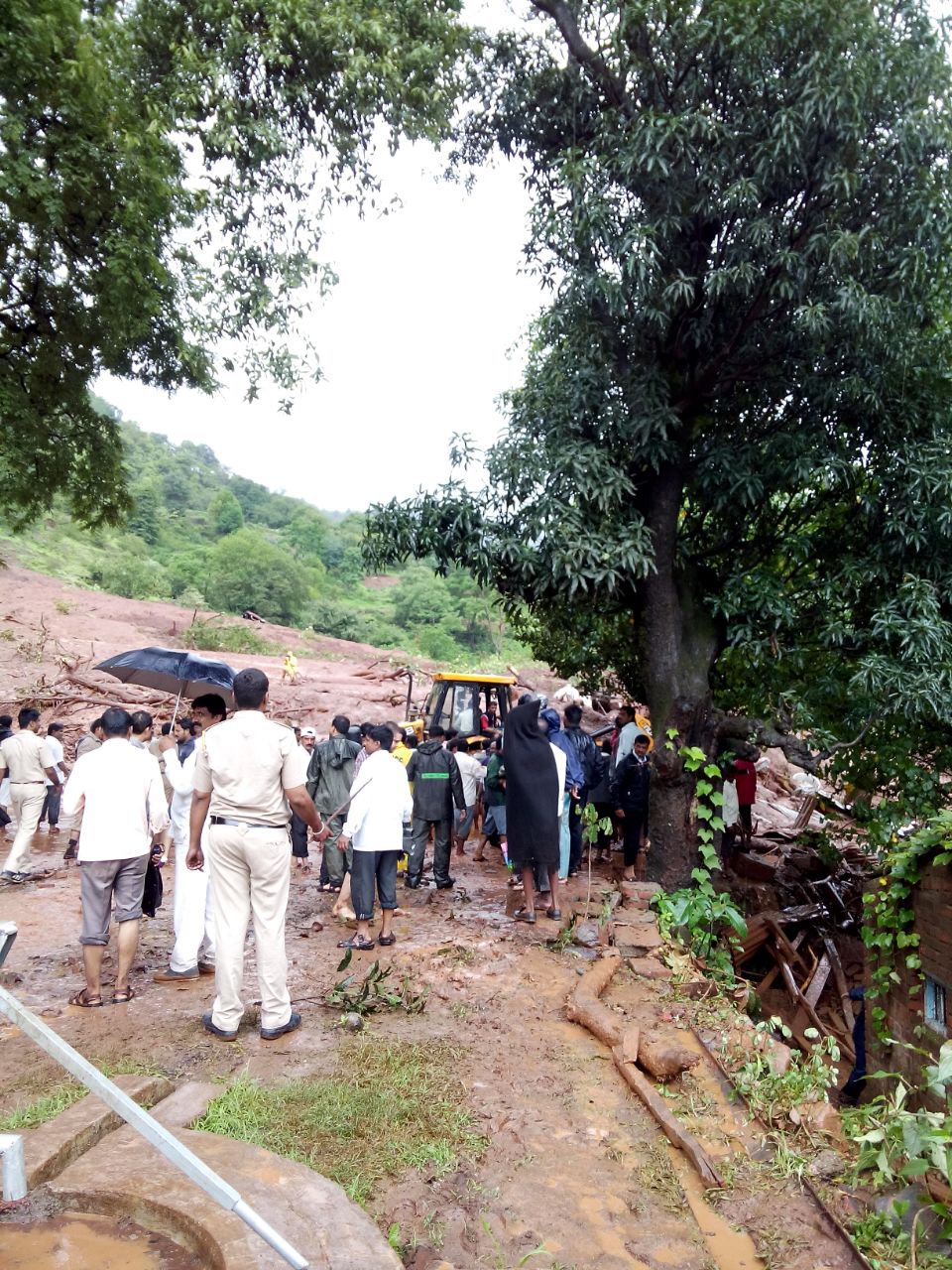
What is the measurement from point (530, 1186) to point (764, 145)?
8.13m

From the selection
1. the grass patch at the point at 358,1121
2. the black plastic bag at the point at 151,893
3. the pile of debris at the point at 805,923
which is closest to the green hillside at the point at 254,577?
the pile of debris at the point at 805,923

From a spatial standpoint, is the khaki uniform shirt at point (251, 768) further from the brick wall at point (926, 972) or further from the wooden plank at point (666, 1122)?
the brick wall at point (926, 972)

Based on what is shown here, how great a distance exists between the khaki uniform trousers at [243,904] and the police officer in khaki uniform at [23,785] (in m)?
5.38

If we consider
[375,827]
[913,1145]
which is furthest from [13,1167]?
[375,827]

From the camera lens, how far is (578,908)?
804 cm

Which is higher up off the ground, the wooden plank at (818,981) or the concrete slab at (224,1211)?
the concrete slab at (224,1211)

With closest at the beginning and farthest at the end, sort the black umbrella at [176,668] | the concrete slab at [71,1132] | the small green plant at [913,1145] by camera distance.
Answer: the concrete slab at [71,1132]
the small green plant at [913,1145]
the black umbrella at [176,668]

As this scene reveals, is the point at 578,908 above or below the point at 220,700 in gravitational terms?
below

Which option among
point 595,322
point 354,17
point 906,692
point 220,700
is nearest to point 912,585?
point 906,692

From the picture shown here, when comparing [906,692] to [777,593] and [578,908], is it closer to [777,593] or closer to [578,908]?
[777,593]

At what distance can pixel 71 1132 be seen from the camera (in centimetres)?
357

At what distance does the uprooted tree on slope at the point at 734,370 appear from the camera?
789 cm

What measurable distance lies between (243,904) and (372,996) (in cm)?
132

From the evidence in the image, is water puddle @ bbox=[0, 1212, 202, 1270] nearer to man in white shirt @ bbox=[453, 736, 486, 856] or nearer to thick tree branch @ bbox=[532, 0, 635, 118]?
man in white shirt @ bbox=[453, 736, 486, 856]
